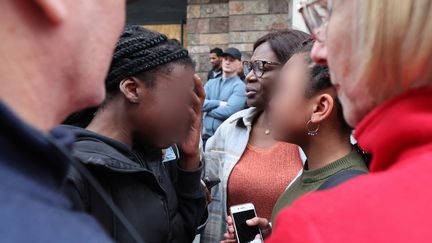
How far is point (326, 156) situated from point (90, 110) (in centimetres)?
96

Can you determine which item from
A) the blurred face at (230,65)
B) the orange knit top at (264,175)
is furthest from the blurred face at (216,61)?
the orange knit top at (264,175)

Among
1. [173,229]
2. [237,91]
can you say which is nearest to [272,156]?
[173,229]

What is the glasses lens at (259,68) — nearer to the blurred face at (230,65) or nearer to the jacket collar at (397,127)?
the jacket collar at (397,127)

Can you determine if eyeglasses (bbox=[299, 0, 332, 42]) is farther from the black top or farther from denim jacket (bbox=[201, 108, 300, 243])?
denim jacket (bbox=[201, 108, 300, 243])

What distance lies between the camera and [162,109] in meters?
1.95

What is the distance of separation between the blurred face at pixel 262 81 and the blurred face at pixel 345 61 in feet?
4.93

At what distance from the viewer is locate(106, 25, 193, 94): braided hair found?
6.20 ft

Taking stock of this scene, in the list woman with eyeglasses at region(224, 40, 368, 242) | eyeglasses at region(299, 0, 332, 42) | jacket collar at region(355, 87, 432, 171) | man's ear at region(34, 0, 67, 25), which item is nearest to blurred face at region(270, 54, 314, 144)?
woman with eyeglasses at region(224, 40, 368, 242)

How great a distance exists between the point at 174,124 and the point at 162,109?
0.09 meters

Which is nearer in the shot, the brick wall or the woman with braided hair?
the woman with braided hair

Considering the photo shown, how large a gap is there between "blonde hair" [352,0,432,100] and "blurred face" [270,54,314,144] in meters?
1.02

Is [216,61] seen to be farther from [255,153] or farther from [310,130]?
[310,130]

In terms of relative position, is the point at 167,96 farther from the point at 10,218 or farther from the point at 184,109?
the point at 10,218

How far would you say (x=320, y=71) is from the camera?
→ 1.98m
